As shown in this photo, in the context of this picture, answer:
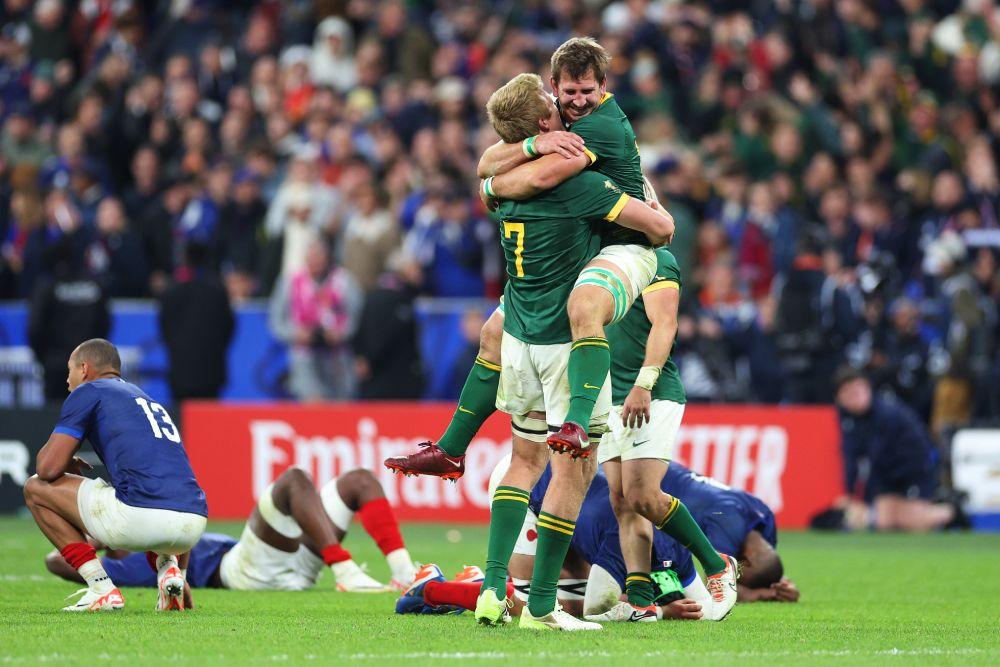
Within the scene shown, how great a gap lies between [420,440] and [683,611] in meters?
7.82

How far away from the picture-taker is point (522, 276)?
8.04 metres

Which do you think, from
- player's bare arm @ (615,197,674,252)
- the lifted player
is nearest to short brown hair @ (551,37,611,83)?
the lifted player

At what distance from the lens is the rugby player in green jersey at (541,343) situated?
787 centimetres

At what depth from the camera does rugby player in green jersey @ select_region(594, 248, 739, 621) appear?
A: 8.78 metres

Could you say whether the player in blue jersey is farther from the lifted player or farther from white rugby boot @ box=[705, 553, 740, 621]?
the lifted player

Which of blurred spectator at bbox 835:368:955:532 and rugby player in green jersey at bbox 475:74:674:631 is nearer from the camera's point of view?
rugby player in green jersey at bbox 475:74:674:631

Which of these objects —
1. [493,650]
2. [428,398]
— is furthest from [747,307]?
[493,650]

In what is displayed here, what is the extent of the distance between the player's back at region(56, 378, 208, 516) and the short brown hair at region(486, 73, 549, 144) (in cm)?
251

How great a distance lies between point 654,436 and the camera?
8.95 metres

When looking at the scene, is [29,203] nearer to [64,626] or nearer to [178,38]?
[178,38]

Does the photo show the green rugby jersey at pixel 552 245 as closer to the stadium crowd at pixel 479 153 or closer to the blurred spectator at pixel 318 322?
the stadium crowd at pixel 479 153

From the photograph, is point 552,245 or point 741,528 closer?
point 552,245

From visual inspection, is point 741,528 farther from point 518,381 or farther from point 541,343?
point 541,343

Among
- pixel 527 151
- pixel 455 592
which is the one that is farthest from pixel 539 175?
pixel 455 592
